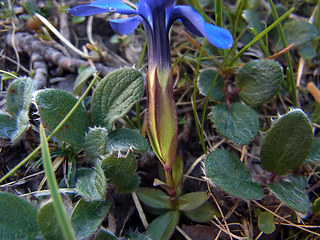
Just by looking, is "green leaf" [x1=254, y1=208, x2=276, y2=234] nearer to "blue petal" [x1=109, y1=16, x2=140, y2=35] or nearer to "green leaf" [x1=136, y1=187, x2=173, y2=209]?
"green leaf" [x1=136, y1=187, x2=173, y2=209]

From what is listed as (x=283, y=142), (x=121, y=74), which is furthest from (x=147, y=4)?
(x=283, y=142)

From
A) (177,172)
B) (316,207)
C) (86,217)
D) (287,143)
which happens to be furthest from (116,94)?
(316,207)

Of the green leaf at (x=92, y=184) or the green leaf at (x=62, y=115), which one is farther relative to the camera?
the green leaf at (x=62, y=115)

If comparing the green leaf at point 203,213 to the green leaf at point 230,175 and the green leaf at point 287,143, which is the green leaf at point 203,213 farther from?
the green leaf at point 287,143

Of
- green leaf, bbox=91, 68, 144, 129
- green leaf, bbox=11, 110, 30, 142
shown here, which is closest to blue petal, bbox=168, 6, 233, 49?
green leaf, bbox=91, 68, 144, 129

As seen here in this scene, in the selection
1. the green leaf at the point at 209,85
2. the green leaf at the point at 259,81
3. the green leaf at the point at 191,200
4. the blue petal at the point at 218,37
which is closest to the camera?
the blue petal at the point at 218,37

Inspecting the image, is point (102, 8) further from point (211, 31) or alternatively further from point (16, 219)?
point (16, 219)

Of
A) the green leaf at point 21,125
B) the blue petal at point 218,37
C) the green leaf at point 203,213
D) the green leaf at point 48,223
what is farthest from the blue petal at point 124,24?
the green leaf at point 203,213
